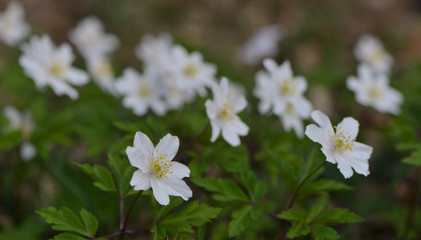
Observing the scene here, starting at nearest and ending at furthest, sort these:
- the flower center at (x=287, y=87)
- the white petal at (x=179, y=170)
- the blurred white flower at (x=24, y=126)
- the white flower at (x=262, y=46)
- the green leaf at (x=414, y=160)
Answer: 1. the white petal at (x=179, y=170)
2. the green leaf at (x=414, y=160)
3. the flower center at (x=287, y=87)
4. the blurred white flower at (x=24, y=126)
5. the white flower at (x=262, y=46)

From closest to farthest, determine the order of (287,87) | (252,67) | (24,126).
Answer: (287,87) < (24,126) < (252,67)

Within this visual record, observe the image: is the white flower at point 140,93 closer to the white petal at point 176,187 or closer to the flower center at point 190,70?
the flower center at point 190,70

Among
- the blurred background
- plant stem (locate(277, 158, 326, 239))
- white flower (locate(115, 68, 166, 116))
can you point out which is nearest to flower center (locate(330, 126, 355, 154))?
plant stem (locate(277, 158, 326, 239))

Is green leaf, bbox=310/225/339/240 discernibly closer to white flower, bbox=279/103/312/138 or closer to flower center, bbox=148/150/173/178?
flower center, bbox=148/150/173/178

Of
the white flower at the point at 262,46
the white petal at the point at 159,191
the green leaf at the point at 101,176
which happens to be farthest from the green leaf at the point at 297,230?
the white flower at the point at 262,46

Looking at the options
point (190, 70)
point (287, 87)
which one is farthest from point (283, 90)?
point (190, 70)

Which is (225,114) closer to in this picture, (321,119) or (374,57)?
(321,119)

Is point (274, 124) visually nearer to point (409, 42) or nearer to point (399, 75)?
point (399, 75)
